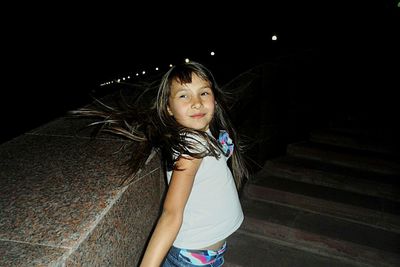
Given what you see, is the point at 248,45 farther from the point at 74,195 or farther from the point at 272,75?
the point at 74,195

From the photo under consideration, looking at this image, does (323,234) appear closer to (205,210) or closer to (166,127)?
(205,210)

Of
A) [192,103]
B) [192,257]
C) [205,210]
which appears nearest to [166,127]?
A: [192,103]

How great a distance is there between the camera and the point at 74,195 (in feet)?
4.69

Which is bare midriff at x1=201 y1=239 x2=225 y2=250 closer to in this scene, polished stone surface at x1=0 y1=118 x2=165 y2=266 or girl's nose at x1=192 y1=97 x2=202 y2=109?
polished stone surface at x1=0 y1=118 x2=165 y2=266

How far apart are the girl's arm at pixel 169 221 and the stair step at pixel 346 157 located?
169 inches

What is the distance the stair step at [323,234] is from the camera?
11.6 feet

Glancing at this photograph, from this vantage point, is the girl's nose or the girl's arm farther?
the girl's nose

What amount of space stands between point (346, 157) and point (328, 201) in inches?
A: 47.0

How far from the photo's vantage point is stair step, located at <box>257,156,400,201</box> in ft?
14.4

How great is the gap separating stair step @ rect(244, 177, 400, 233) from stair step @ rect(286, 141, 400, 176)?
28.3 inches

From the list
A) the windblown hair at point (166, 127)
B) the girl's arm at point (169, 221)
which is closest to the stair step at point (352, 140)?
the windblown hair at point (166, 127)

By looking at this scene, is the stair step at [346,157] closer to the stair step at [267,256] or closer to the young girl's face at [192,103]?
the stair step at [267,256]

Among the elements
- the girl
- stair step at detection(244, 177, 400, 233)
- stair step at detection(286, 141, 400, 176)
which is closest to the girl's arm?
the girl

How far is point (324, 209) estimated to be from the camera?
4.16 m
